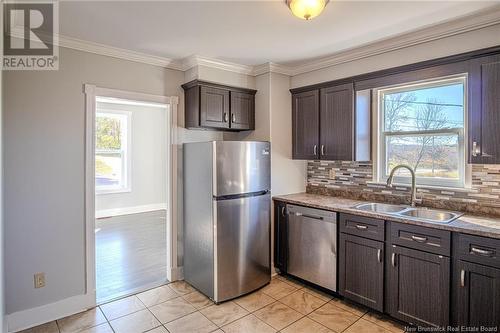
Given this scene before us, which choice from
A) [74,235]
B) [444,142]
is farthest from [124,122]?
[444,142]

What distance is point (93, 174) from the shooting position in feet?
9.37

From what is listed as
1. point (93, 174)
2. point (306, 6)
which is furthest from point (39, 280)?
point (306, 6)

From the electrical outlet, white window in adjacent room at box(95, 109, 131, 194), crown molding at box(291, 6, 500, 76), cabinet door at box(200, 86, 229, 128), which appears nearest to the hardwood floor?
the electrical outlet

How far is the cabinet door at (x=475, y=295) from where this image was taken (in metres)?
1.98

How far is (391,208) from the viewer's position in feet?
9.73

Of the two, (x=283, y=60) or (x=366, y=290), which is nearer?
(x=366, y=290)

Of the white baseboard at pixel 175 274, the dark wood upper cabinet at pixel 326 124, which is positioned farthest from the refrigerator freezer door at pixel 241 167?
the white baseboard at pixel 175 274

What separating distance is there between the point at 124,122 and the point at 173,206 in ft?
13.2

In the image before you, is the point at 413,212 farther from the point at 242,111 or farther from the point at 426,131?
the point at 242,111

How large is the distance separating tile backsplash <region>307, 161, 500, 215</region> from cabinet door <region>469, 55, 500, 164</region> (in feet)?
0.90

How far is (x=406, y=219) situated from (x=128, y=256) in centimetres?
347

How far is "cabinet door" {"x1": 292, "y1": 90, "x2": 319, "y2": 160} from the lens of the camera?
3.47 metres

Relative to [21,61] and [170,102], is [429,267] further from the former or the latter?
[21,61]

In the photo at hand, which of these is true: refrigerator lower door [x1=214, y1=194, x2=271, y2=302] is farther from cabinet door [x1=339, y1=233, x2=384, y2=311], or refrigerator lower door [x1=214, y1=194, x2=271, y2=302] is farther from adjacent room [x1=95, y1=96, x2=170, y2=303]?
adjacent room [x1=95, y1=96, x2=170, y2=303]
